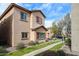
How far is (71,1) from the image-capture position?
3711mm

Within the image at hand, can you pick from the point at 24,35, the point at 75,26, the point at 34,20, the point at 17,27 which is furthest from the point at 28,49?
the point at 75,26

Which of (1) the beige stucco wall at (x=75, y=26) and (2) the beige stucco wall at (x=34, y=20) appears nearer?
(1) the beige stucco wall at (x=75, y=26)

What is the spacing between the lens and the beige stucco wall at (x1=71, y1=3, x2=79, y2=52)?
3670 millimetres

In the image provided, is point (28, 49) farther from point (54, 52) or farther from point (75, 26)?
point (75, 26)

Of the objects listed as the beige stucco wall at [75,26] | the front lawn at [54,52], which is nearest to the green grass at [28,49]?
the front lawn at [54,52]

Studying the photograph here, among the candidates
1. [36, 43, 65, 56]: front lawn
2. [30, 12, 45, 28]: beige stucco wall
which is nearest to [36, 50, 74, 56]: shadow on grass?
[36, 43, 65, 56]: front lawn

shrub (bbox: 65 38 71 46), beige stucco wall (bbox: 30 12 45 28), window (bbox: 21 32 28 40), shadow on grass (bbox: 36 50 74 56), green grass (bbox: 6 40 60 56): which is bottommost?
shadow on grass (bbox: 36 50 74 56)

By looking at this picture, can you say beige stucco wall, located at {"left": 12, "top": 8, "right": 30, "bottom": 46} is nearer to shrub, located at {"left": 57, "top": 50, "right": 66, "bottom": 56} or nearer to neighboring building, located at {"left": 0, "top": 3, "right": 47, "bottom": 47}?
neighboring building, located at {"left": 0, "top": 3, "right": 47, "bottom": 47}

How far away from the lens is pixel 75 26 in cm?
367

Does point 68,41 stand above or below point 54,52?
above

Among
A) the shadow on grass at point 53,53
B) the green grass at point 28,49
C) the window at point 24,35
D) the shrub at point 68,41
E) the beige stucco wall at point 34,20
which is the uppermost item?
the beige stucco wall at point 34,20

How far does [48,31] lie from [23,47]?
2.18 feet

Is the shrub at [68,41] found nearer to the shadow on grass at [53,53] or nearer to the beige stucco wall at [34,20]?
the shadow on grass at [53,53]

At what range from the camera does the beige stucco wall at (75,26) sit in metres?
3.67
